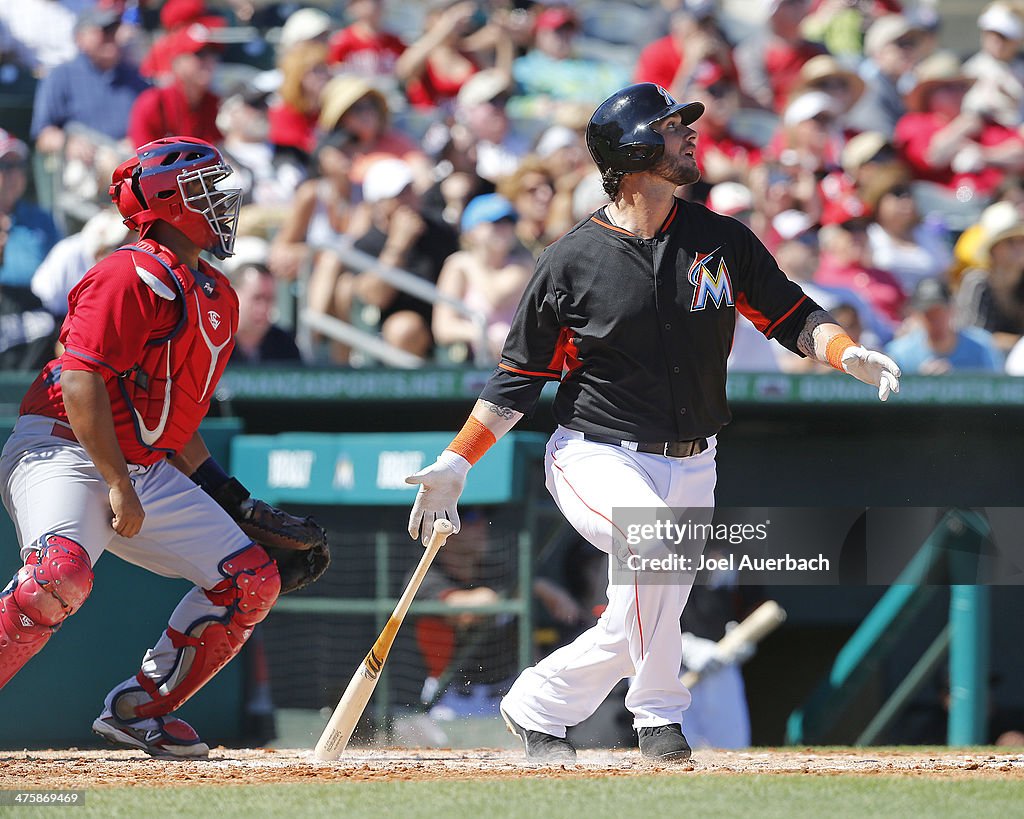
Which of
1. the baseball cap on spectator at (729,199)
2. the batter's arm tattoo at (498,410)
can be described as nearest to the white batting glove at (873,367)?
the batter's arm tattoo at (498,410)

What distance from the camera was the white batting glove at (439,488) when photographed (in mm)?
4656

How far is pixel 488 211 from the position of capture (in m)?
8.24

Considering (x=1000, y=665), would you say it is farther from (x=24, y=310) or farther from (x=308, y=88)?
(x=308, y=88)

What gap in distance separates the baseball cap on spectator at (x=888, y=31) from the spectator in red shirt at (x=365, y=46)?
3.49m

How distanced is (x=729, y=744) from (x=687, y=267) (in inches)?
106

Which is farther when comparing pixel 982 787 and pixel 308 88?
pixel 308 88

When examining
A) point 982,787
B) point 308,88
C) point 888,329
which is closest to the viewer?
point 982,787

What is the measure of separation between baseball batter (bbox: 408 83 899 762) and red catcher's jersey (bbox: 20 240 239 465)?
734 millimetres

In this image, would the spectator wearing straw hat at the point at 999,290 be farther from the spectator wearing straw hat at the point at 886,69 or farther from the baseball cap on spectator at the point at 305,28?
the baseball cap on spectator at the point at 305,28

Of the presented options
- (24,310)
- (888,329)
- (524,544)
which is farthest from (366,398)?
(888,329)

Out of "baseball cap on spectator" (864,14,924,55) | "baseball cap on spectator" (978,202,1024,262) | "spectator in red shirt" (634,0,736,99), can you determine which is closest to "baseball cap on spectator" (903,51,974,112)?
"baseball cap on spectator" (864,14,924,55)

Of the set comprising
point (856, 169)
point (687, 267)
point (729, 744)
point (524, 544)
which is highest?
point (856, 169)

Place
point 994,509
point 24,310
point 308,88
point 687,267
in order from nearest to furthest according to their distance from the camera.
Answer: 1. point 687,267
2. point 994,509
3. point 24,310
4. point 308,88

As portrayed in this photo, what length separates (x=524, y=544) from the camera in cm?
660
